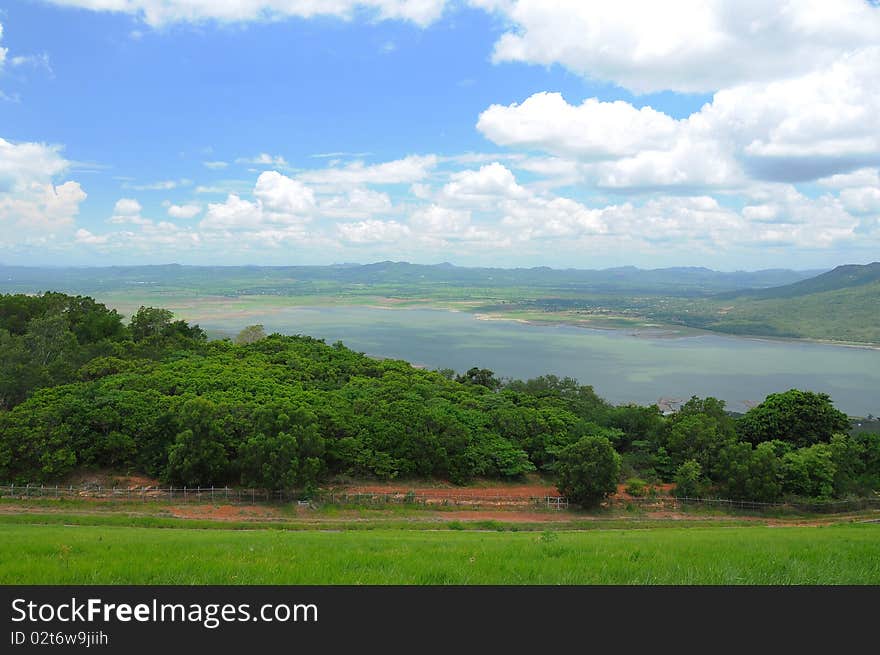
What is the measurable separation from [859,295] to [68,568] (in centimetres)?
21170

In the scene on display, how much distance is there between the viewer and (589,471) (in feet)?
83.7

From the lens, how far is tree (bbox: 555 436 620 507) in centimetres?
2553

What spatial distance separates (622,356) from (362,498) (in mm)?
79591

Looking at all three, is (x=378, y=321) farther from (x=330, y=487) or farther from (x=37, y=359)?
(x=330, y=487)

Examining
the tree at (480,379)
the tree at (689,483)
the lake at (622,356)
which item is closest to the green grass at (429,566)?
the tree at (689,483)

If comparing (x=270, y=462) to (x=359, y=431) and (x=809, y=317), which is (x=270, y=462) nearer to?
(x=359, y=431)

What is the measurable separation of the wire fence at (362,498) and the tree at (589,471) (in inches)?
40.2

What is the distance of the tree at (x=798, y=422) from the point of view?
3569 cm

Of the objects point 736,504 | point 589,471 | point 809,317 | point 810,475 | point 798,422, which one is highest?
point 809,317

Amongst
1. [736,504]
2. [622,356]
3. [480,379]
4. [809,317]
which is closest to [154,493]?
[736,504]

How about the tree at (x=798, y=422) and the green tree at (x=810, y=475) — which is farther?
the tree at (x=798, y=422)

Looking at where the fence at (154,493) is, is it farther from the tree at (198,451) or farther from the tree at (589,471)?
the tree at (589,471)

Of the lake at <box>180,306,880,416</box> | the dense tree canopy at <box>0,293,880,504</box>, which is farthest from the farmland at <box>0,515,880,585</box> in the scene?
the lake at <box>180,306,880,416</box>
